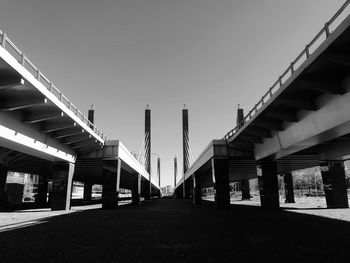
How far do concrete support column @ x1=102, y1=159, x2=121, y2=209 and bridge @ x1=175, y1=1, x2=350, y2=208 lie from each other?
1161 cm

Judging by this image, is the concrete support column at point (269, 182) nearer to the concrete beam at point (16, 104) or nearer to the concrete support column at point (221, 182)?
the concrete support column at point (221, 182)

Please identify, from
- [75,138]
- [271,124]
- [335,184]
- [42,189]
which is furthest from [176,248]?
[42,189]

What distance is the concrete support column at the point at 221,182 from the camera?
31922 mm

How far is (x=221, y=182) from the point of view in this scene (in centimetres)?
3219

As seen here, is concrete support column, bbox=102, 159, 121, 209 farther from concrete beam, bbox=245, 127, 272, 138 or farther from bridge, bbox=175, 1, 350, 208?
concrete beam, bbox=245, 127, 272, 138

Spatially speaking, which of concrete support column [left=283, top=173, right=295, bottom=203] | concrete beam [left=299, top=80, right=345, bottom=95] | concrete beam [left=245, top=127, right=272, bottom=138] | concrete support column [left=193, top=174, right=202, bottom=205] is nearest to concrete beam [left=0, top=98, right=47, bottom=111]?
concrete beam [left=299, top=80, right=345, bottom=95]

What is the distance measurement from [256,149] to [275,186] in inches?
202

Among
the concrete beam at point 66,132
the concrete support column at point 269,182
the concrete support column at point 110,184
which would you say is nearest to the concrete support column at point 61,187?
the concrete support column at point 110,184

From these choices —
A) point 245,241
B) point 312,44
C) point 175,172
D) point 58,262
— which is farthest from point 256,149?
point 175,172

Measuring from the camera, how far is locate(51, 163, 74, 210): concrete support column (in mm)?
30281

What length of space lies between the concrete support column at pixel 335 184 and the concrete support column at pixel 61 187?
29.4 meters

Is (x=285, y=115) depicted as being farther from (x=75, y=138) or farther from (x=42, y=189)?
(x=42, y=189)

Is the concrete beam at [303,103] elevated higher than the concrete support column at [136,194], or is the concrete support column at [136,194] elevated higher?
the concrete beam at [303,103]

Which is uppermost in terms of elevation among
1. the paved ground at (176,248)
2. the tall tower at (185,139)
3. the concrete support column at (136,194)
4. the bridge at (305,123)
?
the tall tower at (185,139)
